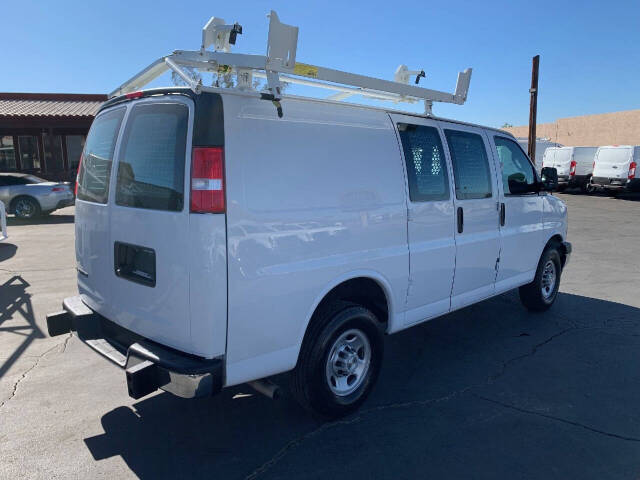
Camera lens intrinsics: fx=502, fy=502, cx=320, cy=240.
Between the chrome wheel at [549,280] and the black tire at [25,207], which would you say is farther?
the black tire at [25,207]

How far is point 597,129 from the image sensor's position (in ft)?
135

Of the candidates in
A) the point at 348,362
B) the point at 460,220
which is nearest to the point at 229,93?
the point at 348,362

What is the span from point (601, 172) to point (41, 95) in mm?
27355

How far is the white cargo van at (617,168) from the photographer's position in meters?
22.0

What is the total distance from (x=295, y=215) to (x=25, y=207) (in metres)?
14.4

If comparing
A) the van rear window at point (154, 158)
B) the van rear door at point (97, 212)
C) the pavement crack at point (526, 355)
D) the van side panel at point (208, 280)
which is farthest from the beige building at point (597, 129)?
the van side panel at point (208, 280)

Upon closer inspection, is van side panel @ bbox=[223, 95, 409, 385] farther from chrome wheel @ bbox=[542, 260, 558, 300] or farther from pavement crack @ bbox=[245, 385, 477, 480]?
chrome wheel @ bbox=[542, 260, 558, 300]

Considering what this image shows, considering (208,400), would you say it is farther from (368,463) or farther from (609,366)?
(609,366)

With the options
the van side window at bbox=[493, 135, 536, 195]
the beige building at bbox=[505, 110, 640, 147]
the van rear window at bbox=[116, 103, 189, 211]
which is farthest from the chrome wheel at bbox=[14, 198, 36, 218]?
the beige building at bbox=[505, 110, 640, 147]

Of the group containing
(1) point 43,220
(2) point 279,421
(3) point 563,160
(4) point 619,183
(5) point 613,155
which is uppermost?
(5) point 613,155

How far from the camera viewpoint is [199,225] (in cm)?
268

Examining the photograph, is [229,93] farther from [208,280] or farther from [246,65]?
[208,280]

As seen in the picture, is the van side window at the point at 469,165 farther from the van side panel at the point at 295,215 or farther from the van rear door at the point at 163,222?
the van rear door at the point at 163,222

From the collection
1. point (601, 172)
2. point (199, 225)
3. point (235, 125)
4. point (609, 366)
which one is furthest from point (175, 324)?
point (601, 172)
